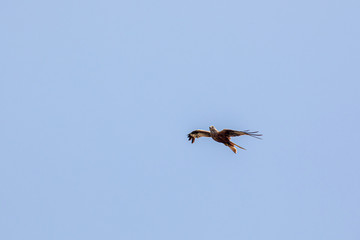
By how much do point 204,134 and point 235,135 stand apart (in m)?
4.66

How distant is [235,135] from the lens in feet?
98.6

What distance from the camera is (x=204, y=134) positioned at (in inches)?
1358

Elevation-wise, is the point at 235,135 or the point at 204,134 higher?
the point at 204,134

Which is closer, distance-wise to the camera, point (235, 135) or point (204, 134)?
point (235, 135)
